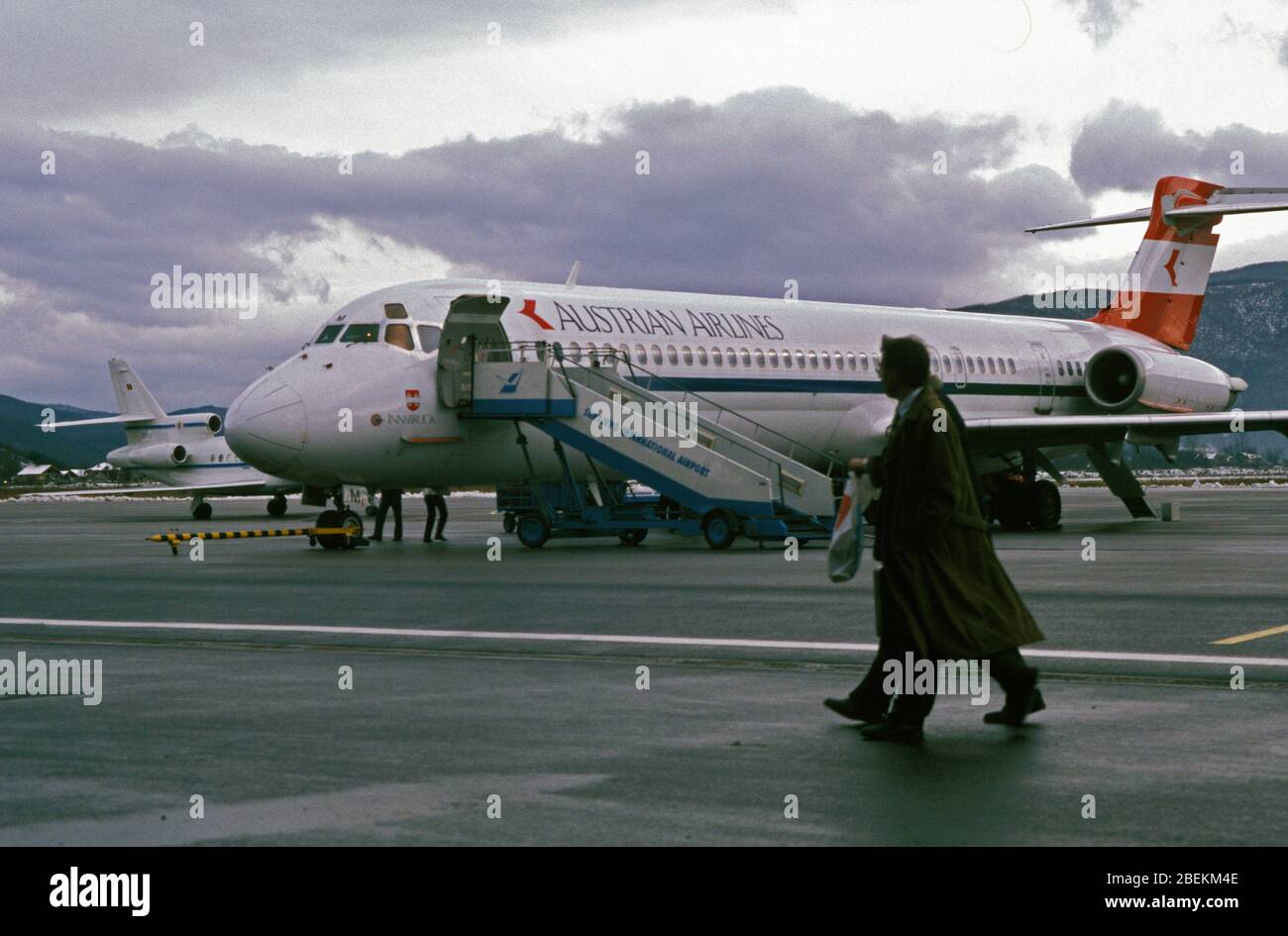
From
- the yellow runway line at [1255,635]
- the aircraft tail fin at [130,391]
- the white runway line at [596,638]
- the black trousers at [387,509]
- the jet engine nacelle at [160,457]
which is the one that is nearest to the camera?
the white runway line at [596,638]

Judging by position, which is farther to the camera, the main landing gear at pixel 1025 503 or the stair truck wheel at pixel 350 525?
the main landing gear at pixel 1025 503

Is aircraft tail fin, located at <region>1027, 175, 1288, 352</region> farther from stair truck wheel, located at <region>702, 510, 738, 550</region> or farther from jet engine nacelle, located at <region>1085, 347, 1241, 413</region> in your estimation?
stair truck wheel, located at <region>702, 510, 738, 550</region>

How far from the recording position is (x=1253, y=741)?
779 centimetres

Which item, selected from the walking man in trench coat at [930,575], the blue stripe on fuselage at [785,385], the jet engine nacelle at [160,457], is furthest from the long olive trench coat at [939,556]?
the jet engine nacelle at [160,457]

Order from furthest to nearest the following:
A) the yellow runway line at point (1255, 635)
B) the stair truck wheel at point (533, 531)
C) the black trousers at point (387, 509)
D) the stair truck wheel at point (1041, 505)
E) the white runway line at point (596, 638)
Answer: the stair truck wheel at point (1041, 505), the black trousers at point (387, 509), the stair truck wheel at point (533, 531), the yellow runway line at point (1255, 635), the white runway line at point (596, 638)

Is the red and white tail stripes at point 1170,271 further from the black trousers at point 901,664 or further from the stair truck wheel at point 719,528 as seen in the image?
the black trousers at point 901,664

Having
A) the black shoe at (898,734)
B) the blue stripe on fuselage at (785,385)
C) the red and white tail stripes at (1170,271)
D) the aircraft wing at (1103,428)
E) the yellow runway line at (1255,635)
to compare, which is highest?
the red and white tail stripes at (1170,271)

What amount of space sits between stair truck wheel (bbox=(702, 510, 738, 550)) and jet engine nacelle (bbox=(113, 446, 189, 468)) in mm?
35187

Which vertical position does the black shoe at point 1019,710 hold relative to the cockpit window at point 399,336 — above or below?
below

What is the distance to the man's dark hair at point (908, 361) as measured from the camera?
8.37 metres

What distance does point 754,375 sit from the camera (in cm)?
2944

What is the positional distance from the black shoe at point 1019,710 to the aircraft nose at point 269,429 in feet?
54.4
